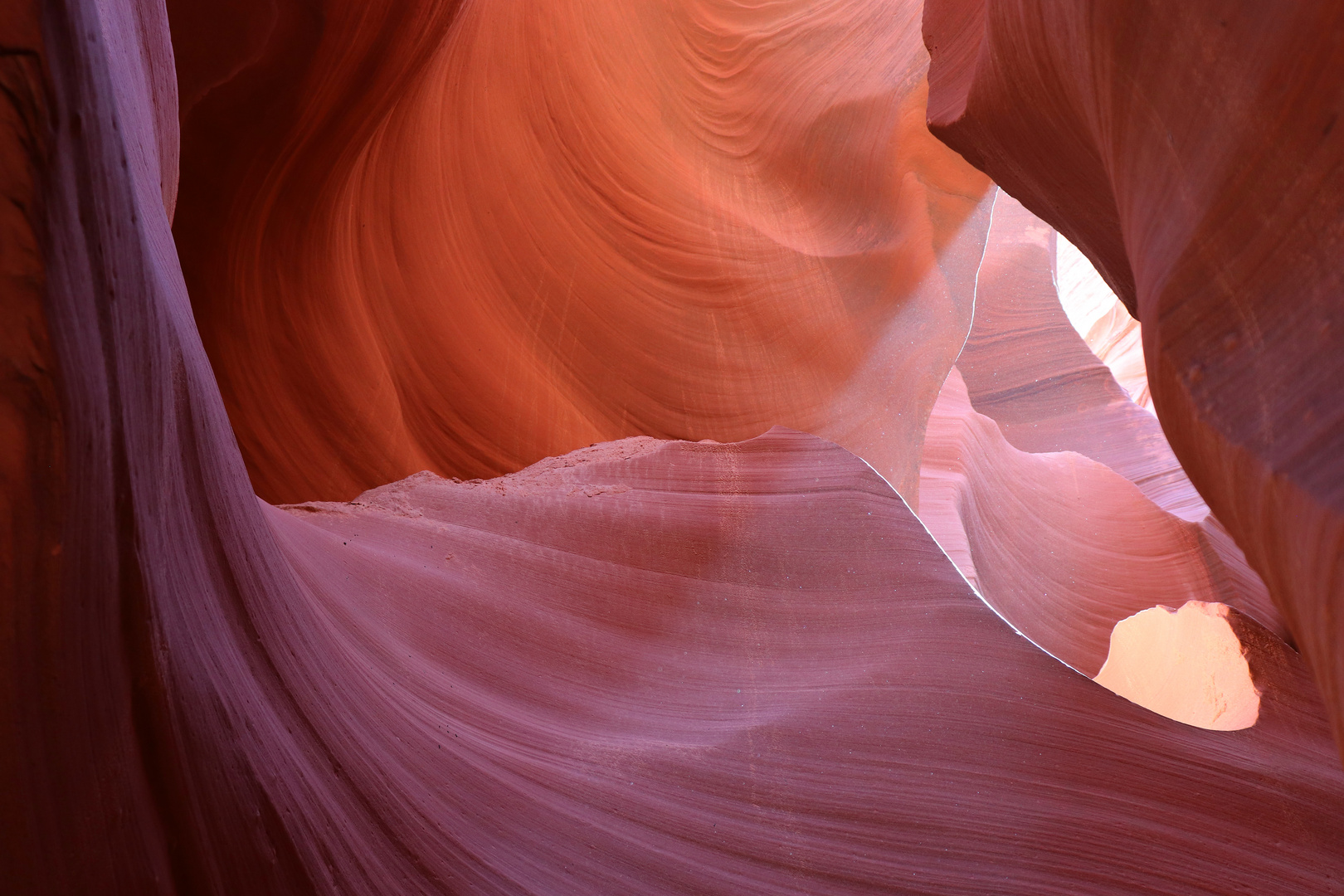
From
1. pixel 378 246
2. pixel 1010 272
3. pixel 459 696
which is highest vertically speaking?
pixel 1010 272

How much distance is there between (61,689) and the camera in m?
0.76

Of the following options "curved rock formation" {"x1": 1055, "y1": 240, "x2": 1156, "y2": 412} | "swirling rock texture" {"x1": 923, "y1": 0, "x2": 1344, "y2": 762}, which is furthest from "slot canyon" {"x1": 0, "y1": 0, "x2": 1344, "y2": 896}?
"curved rock formation" {"x1": 1055, "y1": 240, "x2": 1156, "y2": 412}

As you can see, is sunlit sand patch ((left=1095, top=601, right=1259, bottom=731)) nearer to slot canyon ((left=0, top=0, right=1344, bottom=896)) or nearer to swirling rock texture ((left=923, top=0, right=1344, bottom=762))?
slot canyon ((left=0, top=0, right=1344, bottom=896))

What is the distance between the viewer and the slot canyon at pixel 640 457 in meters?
0.82

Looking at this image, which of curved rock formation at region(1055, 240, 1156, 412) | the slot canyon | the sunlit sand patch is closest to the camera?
the slot canyon

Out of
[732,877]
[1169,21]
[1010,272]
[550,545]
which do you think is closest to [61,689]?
[732,877]

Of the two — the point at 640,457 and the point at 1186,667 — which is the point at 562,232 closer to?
the point at 640,457

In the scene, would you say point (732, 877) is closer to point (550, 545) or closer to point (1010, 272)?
point (550, 545)

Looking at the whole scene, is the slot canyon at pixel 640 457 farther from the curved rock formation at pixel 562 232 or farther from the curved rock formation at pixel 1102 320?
the curved rock formation at pixel 1102 320

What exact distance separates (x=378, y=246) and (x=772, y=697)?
238 centimetres

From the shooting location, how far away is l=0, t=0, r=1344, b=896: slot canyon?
82cm

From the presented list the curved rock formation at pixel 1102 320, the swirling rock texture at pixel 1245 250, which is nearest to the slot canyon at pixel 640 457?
the swirling rock texture at pixel 1245 250

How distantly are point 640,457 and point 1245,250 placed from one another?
6.80ft

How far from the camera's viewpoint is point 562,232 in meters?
3.57
